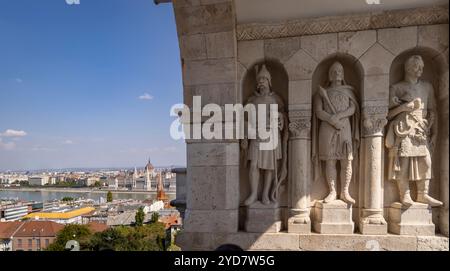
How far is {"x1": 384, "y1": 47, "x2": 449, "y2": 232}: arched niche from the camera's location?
2.89 metres

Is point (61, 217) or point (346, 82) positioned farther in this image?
point (61, 217)

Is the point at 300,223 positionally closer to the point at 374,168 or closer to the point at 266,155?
the point at 266,155

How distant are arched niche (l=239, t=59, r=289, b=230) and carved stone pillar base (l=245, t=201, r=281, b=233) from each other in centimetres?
14

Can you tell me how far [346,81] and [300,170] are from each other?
1350 mm

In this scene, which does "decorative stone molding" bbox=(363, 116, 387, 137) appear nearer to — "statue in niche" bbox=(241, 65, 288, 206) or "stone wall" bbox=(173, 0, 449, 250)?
"stone wall" bbox=(173, 0, 449, 250)

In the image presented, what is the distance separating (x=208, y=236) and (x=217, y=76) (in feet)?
6.96

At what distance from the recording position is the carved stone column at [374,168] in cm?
290

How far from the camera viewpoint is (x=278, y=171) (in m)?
3.18

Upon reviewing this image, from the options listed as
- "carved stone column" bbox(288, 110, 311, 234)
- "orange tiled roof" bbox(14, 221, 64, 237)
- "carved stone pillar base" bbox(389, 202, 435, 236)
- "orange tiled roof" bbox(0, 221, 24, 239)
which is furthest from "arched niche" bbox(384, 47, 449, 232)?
"orange tiled roof" bbox(0, 221, 24, 239)

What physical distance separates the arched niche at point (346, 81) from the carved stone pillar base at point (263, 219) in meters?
0.54

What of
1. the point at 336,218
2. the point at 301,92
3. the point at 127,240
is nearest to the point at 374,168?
the point at 336,218

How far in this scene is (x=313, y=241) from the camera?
9.73 ft
